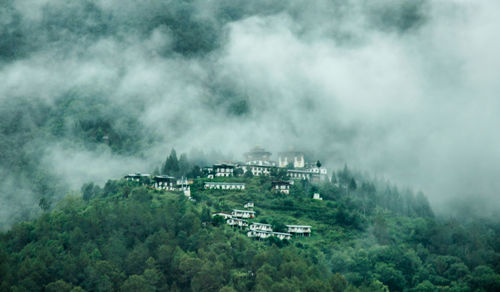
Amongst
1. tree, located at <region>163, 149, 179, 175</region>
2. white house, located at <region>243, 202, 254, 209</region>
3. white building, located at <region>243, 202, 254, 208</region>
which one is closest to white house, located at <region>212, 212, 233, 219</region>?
white house, located at <region>243, 202, 254, 209</region>

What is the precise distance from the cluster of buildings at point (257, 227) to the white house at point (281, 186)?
15257mm

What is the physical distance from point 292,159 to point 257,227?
45.8 meters

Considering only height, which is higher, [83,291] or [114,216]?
[114,216]

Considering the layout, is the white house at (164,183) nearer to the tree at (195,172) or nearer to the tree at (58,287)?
the tree at (195,172)

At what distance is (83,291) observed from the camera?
73.4 m

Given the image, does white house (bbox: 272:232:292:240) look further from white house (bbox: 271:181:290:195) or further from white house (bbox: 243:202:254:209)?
white house (bbox: 271:181:290:195)

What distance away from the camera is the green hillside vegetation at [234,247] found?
76938mm

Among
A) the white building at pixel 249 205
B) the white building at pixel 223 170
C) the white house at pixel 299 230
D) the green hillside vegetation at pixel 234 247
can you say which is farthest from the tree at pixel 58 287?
the white building at pixel 223 170

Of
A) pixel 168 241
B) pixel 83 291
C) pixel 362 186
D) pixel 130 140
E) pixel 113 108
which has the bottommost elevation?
pixel 83 291

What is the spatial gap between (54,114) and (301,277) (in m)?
134

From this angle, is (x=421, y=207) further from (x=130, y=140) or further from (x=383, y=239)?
(x=130, y=140)

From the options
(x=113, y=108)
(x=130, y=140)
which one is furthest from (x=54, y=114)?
(x=130, y=140)

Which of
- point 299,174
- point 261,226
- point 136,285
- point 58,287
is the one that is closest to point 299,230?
point 261,226

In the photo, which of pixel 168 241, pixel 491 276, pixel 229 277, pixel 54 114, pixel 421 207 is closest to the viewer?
pixel 229 277
